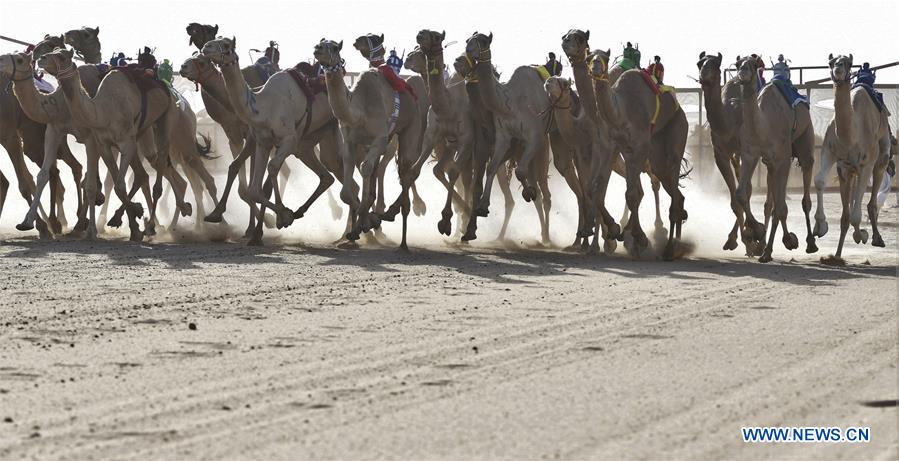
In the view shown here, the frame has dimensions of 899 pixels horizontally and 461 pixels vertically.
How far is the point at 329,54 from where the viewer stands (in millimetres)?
17391

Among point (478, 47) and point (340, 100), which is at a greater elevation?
point (478, 47)

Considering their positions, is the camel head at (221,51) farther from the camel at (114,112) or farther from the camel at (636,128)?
the camel at (636,128)

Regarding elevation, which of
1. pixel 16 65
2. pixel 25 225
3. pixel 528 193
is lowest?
pixel 25 225

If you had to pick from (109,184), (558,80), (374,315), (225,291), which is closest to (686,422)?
(374,315)

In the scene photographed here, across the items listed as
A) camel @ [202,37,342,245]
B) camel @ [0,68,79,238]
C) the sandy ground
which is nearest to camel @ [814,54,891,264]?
the sandy ground

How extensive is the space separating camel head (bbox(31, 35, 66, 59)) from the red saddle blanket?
4.17 m

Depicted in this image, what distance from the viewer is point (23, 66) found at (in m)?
18.7

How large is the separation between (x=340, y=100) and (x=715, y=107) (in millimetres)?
4171

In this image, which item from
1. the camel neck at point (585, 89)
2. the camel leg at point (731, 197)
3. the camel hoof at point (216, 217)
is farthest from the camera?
the camel hoof at point (216, 217)

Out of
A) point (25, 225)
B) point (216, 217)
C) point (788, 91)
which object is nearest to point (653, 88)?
point (788, 91)

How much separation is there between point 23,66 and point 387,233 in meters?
5.20

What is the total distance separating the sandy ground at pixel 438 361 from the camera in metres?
6.56

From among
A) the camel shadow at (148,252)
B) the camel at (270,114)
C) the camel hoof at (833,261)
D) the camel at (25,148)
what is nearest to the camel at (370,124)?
the camel at (270,114)

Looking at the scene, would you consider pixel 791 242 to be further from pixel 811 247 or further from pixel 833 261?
pixel 833 261
